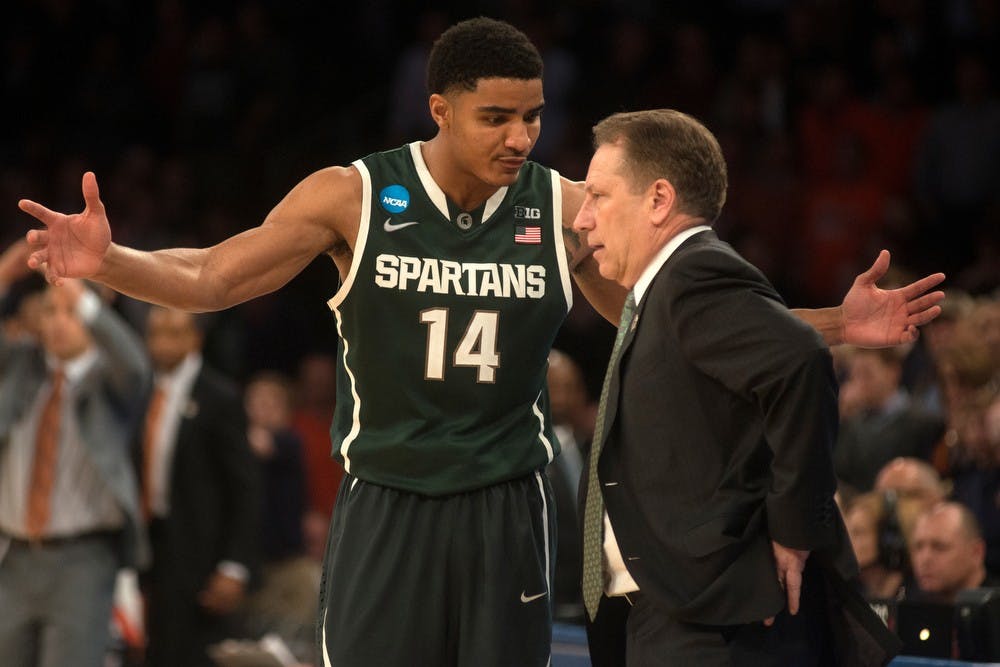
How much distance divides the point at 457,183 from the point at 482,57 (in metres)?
0.32

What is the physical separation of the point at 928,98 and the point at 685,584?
689 centimetres

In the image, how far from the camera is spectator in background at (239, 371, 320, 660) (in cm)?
827

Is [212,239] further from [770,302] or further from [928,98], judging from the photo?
[770,302]

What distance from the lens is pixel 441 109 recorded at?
4059 mm

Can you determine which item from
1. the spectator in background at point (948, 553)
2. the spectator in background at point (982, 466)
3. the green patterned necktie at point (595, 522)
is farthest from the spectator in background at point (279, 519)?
the green patterned necktie at point (595, 522)

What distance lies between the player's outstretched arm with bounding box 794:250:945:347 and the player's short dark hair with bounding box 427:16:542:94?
91 cm

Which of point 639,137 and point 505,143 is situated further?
point 505,143

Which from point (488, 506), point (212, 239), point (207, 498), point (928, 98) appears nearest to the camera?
point (488, 506)

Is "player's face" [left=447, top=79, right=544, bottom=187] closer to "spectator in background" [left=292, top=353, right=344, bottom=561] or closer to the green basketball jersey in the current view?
the green basketball jersey

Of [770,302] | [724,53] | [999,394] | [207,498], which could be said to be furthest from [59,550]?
[724,53]

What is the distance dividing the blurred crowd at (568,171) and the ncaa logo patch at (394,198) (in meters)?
2.53

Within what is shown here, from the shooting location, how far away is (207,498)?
7.84 metres

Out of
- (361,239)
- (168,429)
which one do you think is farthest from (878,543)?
(168,429)

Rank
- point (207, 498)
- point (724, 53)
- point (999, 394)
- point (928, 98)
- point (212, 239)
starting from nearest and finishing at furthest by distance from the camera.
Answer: point (999, 394), point (207, 498), point (928, 98), point (724, 53), point (212, 239)
